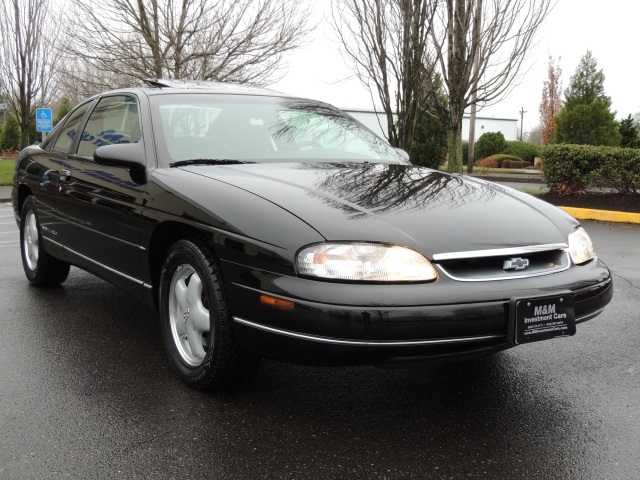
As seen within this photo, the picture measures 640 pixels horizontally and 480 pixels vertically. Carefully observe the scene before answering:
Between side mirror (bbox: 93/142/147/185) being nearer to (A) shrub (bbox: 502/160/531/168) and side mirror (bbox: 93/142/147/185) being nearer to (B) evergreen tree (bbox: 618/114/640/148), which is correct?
(B) evergreen tree (bbox: 618/114/640/148)

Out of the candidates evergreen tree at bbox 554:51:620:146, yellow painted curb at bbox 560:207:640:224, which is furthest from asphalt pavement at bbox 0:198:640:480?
evergreen tree at bbox 554:51:620:146

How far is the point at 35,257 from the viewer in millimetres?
5250

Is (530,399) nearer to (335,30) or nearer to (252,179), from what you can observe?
(252,179)

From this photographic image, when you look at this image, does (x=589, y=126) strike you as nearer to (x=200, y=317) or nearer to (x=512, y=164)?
(x=512, y=164)

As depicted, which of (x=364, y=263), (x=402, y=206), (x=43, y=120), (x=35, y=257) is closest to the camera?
(x=364, y=263)

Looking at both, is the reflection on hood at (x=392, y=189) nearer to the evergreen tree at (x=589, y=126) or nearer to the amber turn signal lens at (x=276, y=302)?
the amber turn signal lens at (x=276, y=302)

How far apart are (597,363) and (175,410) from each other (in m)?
2.30

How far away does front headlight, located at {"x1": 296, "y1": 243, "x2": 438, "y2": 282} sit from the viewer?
2.51m

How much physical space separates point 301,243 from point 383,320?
1.45 feet

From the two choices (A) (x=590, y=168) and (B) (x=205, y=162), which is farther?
(A) (x=590, y=168)

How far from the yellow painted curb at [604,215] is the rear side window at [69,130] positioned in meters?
8.41

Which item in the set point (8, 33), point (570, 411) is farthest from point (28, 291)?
point (8, 33)

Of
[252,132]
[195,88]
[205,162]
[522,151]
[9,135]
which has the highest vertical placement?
[9,135]

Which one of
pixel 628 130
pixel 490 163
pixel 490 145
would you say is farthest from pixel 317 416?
pixel 490 145
